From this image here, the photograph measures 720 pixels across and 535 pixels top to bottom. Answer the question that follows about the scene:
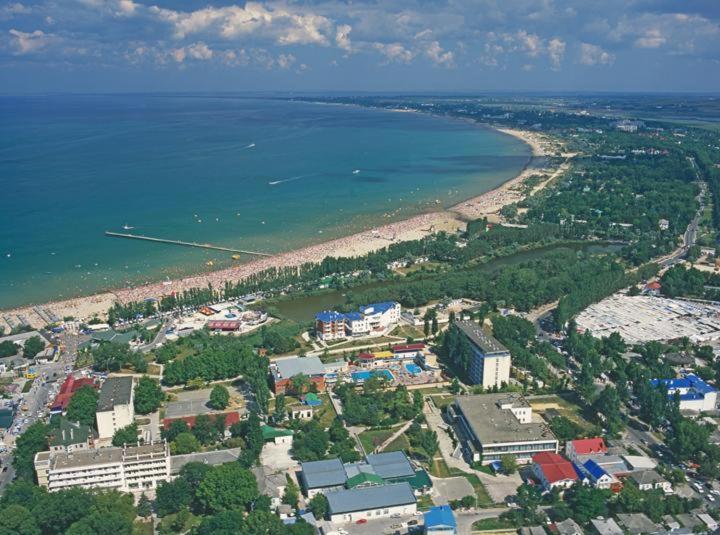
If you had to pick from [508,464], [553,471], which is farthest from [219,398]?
[553,471]

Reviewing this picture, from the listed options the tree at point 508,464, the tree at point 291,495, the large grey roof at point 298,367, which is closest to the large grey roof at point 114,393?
the large grey roof at point 298,367

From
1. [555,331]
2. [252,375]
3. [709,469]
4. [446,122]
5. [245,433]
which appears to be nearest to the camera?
[709,469]

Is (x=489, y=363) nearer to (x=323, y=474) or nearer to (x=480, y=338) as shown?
(x=480, y=338)

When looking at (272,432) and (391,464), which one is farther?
(272,432)

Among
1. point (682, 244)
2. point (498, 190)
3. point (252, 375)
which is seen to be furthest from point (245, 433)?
point (498, 190)

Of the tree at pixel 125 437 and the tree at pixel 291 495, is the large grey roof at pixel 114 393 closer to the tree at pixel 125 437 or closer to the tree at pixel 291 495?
the tree at pixel 125 437

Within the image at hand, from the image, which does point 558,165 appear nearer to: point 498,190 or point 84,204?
point 498,190

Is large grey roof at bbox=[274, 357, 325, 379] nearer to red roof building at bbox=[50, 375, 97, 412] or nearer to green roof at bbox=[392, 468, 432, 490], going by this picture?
red roof building at bbox=[50, 375, 97, 412]
